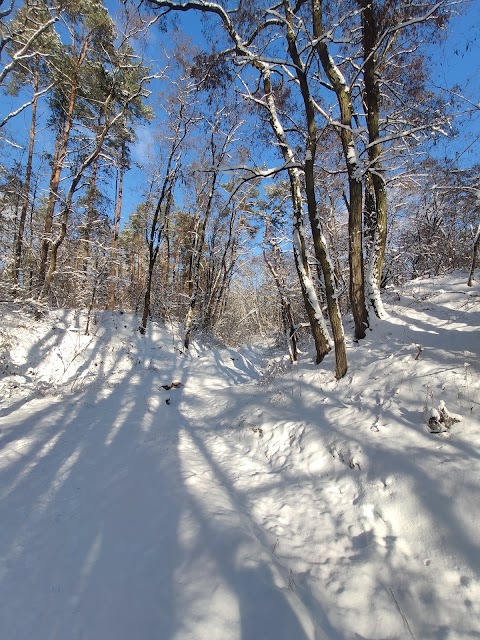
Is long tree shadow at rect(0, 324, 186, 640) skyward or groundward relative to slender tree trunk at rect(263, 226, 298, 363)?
groundward

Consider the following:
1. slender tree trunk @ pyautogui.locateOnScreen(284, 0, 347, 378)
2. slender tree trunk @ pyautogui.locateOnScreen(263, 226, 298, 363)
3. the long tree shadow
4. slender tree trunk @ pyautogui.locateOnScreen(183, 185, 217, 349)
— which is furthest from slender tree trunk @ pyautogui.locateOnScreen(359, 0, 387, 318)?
slender tree trunk @ pyautogui.locateOnScreen(183, 185, 217, 349)

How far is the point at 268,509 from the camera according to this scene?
330 centimetres

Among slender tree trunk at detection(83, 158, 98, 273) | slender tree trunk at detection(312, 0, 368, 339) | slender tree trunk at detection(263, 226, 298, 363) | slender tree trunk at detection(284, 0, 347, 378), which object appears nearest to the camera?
slender tree trunk at detection(284, 0, 347, 378)

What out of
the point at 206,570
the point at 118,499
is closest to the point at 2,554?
the point at 118,499

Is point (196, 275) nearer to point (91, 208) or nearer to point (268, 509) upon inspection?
point (91, 208)

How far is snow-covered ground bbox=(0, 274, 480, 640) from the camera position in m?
2.00

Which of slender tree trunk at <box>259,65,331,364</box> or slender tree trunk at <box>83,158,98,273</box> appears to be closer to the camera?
slender tree trunk at <box>259,65,331,364</box>

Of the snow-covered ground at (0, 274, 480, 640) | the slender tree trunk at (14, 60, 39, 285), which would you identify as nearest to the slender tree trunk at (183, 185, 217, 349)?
the slender tree trunk at (14, 60, 39, 285)

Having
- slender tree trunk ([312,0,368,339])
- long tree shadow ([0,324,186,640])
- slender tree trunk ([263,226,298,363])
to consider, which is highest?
slender tree trunk ([312,0,368,339])

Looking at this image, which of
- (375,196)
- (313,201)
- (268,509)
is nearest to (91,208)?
(313,201)

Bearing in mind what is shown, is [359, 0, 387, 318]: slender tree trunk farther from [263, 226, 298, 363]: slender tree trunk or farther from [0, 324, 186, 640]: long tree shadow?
[0, 324, 186, 640]: long tree shadow

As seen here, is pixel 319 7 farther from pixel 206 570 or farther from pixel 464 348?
pixel 206 570

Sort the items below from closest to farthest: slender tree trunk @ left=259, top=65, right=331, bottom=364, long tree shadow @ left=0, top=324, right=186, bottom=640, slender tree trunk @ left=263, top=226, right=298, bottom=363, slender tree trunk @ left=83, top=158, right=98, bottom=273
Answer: long tree shadow @ left=0, top=324, right=186, bottom=640 → slender tree trunk @ left=259, top=65, right=331, bottom=364 → slender tree trunk @ left=263, top=226, right=298, bottom=363 → slender tree trunk @ left=83, top=158, right=98, bottom=273

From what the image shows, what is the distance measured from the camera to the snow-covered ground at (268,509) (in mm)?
1998
